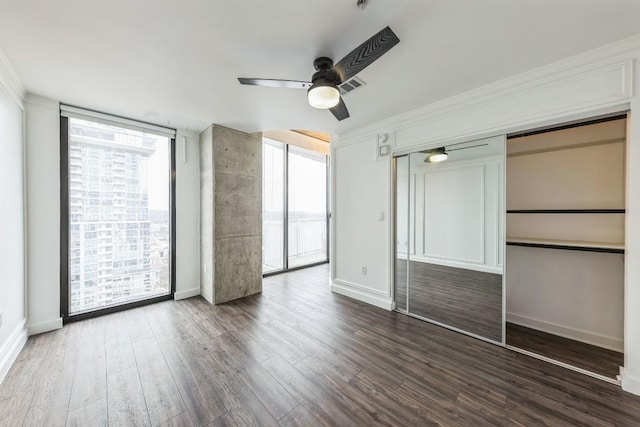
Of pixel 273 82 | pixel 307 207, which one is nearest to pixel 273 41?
pixel 273 82

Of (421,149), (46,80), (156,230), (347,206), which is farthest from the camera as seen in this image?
(347,206)

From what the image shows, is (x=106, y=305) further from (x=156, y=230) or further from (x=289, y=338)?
(x=289, y=338)

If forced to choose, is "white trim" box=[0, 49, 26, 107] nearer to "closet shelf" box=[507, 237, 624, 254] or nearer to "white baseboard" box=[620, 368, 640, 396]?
"closet shelf" box=[507, 237, 624, 254]

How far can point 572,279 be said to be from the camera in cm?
252

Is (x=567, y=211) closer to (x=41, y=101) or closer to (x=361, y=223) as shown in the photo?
(x=361, y=223)

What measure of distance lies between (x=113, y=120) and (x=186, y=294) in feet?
8.66

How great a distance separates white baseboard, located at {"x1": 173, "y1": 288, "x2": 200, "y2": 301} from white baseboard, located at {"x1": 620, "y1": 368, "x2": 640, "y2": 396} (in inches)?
187

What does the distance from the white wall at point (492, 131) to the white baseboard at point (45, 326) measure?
3.52m

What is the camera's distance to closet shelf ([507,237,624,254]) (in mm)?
2125

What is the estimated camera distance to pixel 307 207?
575 centimetres

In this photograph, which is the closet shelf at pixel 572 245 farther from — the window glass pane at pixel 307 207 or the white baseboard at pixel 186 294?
the white baseboard at pixel 186 294

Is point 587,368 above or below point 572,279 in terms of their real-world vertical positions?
below

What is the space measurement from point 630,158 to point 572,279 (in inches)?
54.4

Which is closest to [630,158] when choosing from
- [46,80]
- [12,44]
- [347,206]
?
[347,206]
